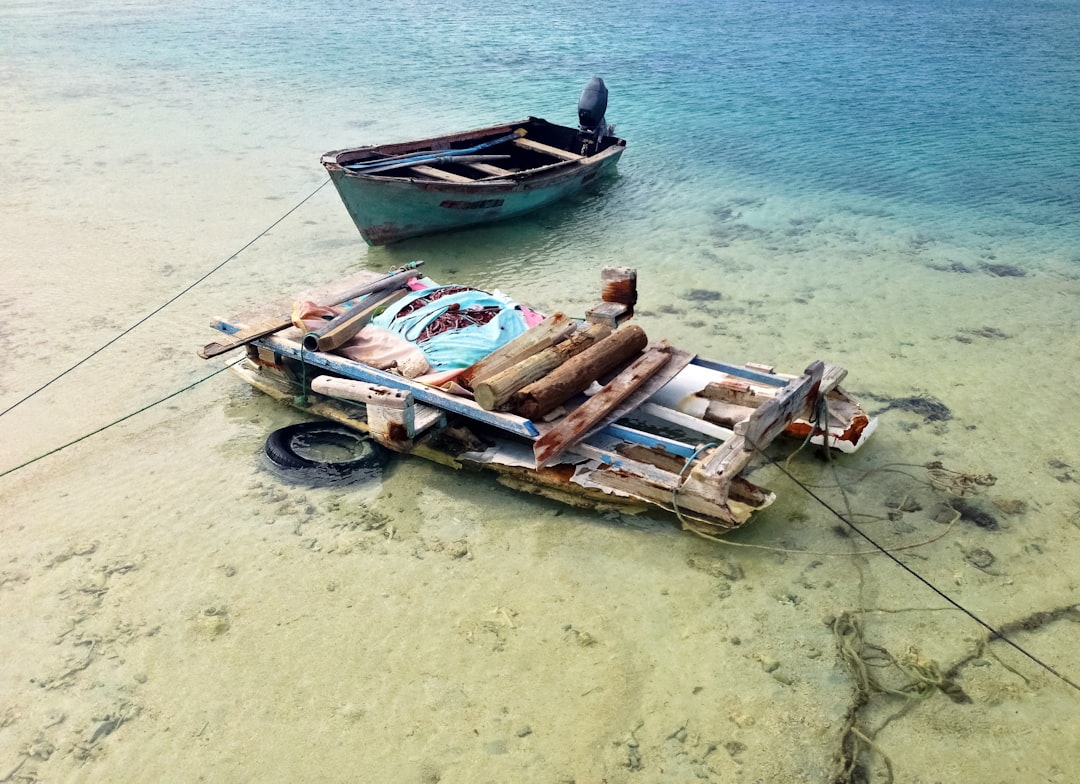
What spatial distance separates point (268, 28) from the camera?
30.4 m

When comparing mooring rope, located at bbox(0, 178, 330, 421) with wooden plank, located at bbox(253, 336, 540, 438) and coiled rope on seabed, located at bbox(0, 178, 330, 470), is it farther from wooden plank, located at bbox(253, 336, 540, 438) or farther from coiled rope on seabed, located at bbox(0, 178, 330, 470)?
wooden plank, located at bbox(253, 336, 540, 438)

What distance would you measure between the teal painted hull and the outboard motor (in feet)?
0.51

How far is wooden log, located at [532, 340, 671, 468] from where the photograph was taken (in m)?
5.99

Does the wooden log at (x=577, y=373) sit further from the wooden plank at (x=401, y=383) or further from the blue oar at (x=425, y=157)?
the blue oar at (x=425, y=157)

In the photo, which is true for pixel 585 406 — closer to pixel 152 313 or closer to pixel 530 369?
pixel 530 369

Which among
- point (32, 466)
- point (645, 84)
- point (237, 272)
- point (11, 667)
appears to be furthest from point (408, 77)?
point (11, 667)

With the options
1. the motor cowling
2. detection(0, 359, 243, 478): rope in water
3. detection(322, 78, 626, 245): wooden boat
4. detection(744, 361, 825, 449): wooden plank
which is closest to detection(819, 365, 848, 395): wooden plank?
detection(744, 361, 825, 449): wooden plank

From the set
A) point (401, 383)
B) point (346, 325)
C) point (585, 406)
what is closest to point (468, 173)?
point (346, 325)

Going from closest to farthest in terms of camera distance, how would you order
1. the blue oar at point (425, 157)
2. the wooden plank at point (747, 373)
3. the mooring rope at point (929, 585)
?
the mooring rope at point (929, 585)
the wooden plank at point (747, 373)
the blue oar at point (425, 157)

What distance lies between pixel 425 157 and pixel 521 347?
6.14 meters

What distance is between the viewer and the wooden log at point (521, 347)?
21.7 feet

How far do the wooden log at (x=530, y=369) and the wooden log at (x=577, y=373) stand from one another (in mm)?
65

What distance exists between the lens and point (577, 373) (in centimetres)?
641

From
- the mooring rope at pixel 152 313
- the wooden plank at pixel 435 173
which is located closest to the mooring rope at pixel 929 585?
the mooring rope at pixel 152 313
